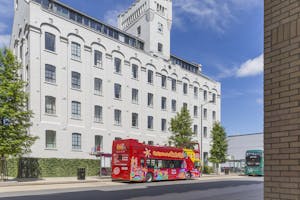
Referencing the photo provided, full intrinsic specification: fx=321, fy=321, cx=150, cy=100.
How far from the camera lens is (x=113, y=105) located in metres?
39.3

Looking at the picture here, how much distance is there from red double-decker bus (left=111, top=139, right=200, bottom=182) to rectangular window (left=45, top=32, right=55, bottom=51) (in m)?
13.0

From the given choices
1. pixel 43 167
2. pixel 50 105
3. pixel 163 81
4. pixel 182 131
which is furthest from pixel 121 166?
pixel 163 81

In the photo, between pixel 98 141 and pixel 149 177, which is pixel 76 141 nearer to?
pixel 98 141

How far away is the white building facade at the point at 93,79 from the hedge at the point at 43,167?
44.0 inches

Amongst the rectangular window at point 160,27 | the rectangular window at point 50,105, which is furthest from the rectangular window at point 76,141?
the rectangular window at point 160,27

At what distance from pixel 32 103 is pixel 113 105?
10.6m

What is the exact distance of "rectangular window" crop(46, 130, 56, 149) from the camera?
32531mm

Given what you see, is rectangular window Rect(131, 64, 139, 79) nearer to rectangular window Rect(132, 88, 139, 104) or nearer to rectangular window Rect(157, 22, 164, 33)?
rectangular window Rect(132, 88, 139, 104)

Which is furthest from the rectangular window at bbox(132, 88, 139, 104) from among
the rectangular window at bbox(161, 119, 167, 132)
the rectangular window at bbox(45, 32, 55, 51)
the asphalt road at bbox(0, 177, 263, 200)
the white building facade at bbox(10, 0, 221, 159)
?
the asphalt road at bbox(0, 177, 263, 200)

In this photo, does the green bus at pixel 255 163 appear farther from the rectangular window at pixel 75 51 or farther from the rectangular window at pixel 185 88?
the rectangular window at pixel 75 51

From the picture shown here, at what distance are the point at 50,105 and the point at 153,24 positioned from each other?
23.4 m

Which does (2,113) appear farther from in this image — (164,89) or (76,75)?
(164,89)

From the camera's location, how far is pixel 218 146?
4869cm

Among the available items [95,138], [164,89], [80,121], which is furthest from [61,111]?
[164,89]
